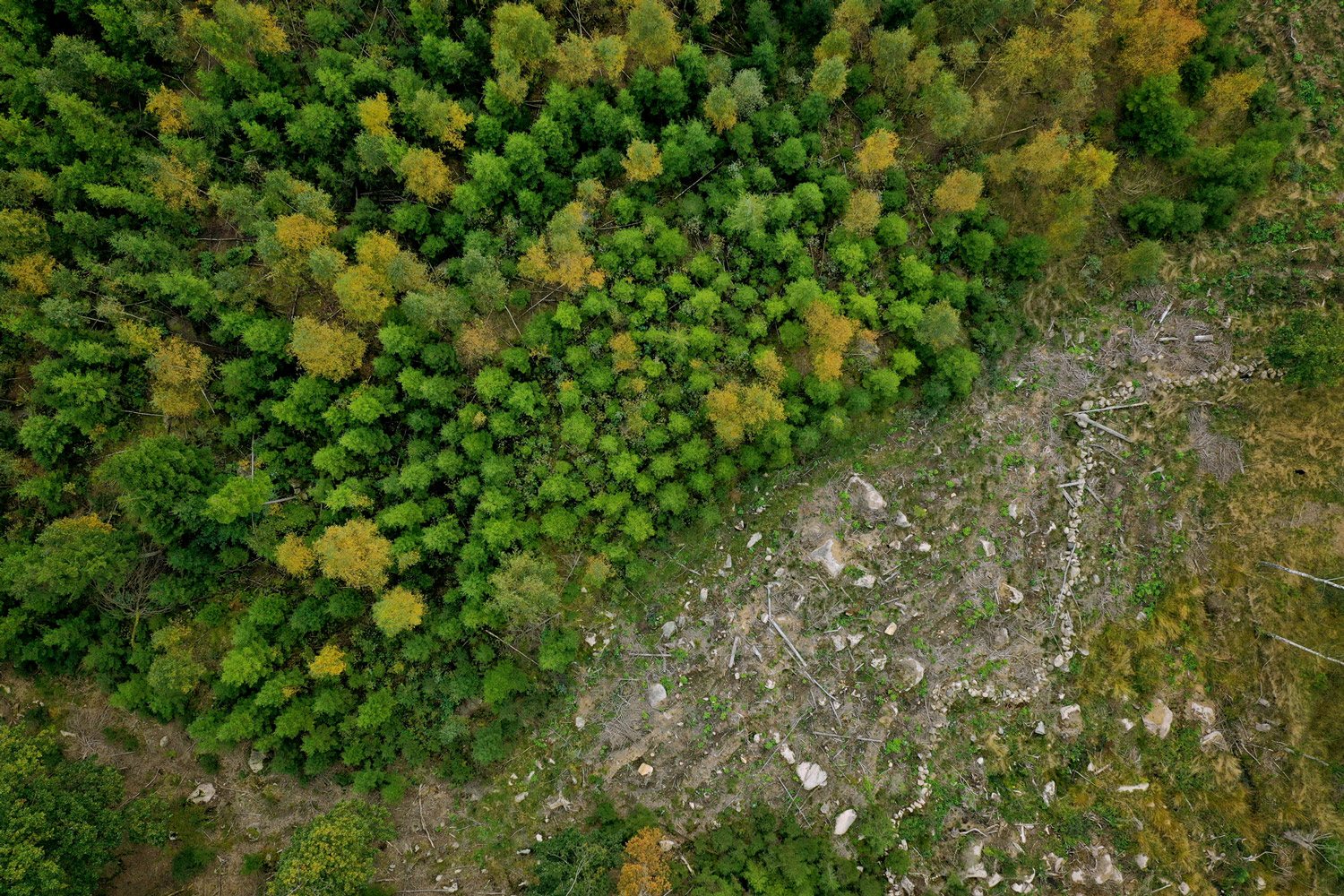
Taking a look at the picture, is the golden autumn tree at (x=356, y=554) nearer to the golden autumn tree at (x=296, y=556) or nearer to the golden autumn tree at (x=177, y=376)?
the golden autumn tree at (x=296, y=556)

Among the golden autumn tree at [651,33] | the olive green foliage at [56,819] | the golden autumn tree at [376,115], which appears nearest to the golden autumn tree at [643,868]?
the olive green foliage at [56,819]

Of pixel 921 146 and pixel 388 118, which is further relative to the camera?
pixel 921 146

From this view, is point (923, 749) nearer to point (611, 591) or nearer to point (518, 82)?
point (611, 591)

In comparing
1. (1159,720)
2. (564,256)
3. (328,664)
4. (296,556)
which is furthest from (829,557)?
(296,556)

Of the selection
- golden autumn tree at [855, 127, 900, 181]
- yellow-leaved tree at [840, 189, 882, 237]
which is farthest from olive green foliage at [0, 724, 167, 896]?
golden autumn tree at [855, 127, 900, 181]

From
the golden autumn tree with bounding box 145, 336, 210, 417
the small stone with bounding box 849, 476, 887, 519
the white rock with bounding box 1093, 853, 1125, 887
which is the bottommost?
the white rock with bounding box 1093, 853, 1125, 887

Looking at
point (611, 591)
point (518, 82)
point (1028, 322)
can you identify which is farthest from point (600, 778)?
point (518, 82)

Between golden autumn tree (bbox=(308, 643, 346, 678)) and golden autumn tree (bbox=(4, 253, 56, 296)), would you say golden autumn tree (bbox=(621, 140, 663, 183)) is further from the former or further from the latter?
golden autumn tree (bbox=(4, 253, 56, 296))
